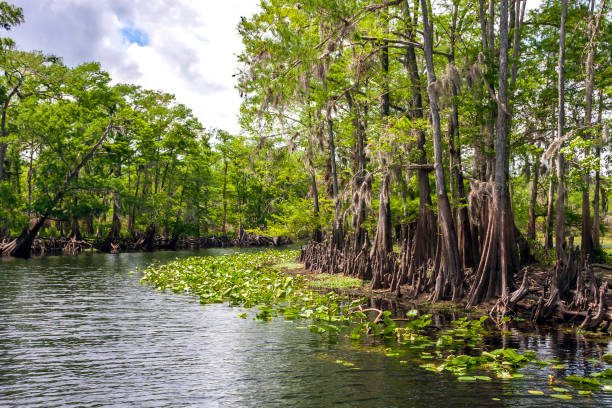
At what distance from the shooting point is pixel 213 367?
7535mm

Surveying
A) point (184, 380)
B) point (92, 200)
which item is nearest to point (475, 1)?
point (184, 380)

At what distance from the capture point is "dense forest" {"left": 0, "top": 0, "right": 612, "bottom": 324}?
12.6 m

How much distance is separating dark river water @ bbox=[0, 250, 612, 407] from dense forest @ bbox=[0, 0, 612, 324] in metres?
4.46

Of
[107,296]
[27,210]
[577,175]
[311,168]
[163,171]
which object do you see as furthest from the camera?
[163,171]

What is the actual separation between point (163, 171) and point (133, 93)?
36.1ft

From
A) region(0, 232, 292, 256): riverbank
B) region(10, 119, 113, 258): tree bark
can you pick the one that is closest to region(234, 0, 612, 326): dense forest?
region(10, 119, 113, 258): tree bark

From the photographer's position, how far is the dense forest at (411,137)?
494 inches

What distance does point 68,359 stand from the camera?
8016 millimetres

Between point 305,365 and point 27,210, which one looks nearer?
point 305,365

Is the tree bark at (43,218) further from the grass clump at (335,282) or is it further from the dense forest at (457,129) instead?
the grass clump at (335,282)

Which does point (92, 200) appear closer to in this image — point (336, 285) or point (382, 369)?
point (336, 285)

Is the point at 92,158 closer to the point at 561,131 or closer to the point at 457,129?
the point at 457,129

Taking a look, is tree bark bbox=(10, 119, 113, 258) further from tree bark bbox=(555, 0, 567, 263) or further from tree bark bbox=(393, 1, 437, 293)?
tree bark bbox=(555, 0, 567, 263)

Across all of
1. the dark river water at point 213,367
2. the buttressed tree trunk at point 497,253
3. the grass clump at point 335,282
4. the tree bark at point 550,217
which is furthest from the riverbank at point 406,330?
the tree bark at point 550,217
